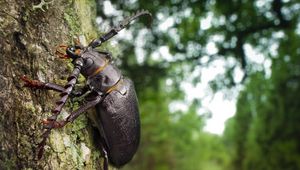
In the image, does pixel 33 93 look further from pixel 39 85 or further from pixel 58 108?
pixel 58 108

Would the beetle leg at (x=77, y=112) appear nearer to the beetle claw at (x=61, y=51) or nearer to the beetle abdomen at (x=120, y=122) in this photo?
the beetle abdomen at (x=120, y=122)

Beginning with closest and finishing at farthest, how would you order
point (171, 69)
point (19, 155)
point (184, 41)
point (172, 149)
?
point (19, 155) < point (184, 41) < point (171, 69) < point (172, 149)

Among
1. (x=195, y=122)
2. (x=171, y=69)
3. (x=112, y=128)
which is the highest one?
(x=195, y=122)

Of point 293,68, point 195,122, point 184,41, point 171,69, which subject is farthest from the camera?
point 195,122

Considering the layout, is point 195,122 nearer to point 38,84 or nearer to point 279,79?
point 279,79

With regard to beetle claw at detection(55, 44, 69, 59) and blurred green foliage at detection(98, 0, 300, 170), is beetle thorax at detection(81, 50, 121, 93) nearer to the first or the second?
beetle claw at detection(55, 44, 69, 59)

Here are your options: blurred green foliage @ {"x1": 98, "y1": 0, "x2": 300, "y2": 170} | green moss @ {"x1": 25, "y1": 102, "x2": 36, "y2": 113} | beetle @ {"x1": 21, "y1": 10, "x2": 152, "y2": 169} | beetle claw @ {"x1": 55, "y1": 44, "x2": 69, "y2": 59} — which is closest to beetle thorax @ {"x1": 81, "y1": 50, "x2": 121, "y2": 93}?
beetle @ {"x1": 21, "y1": 10, "x2": 152, "y2": 169}

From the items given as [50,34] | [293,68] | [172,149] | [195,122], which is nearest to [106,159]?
[50,34]
